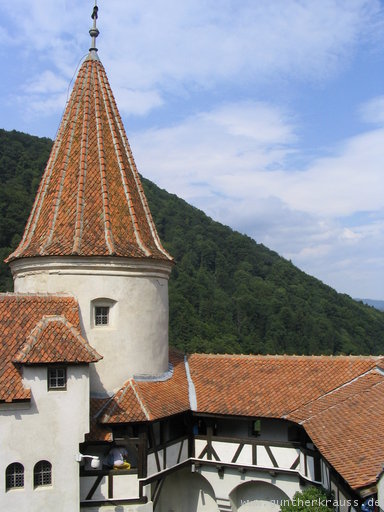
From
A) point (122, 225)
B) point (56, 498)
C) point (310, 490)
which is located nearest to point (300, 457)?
point (310, 490)

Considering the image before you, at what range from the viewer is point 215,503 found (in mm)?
18828

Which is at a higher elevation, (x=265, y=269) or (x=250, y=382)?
(x=265, y=269)

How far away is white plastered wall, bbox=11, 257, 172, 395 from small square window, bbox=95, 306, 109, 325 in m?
0.17

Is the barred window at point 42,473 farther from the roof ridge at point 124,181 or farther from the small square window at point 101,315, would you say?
the roof ridge at point 124,181

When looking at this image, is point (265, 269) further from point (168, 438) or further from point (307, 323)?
point (168, 438)

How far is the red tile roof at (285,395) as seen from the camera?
43.5 ft

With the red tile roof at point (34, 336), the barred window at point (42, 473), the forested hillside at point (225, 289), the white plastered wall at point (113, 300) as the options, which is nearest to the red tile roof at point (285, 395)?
the white plastered wall at point (113, 300)

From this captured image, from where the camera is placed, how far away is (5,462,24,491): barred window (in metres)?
14.1

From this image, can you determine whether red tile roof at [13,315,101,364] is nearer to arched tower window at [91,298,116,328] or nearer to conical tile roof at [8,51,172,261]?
arched tower window at [91,298,116,328]

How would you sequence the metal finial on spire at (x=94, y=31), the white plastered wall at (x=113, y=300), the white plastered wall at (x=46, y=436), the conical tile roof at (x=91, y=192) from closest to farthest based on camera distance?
the white plastered wall at (x=46, y=436), the white plastered wall at (x=113, y=300), the conical tile roof at (x=91, y=192), the metal finial on spire at (x=94, y=31)

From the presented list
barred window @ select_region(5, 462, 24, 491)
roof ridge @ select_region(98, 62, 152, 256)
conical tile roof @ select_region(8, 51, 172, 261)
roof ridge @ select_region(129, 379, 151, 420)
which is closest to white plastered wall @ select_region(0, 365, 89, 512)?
barred window @ select_region(5, 462, 24, 491)

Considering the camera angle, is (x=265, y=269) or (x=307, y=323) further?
(x=265, y=269)

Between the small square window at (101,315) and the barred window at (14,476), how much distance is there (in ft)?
15.1

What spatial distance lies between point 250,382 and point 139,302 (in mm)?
4488
